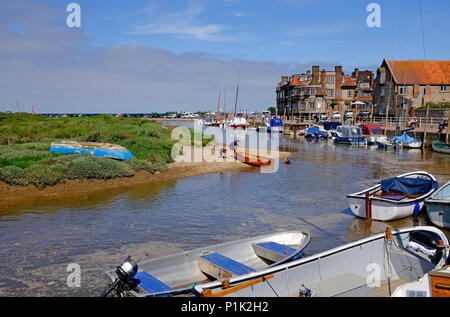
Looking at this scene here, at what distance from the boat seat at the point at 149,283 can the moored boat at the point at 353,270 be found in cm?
153

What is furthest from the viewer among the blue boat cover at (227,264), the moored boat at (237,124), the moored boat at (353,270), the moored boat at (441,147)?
the moored boat at (237,124)

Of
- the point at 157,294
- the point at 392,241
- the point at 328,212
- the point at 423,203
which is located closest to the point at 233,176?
the point at 328,212

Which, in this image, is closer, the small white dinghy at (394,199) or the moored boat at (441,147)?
the small white dinghy at (394,199)

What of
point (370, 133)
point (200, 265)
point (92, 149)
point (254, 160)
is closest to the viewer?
point (200, 265)

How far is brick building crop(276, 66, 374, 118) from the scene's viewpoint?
91.0 meters

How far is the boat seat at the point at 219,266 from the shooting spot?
383 inches

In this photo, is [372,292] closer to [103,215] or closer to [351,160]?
[103,215]

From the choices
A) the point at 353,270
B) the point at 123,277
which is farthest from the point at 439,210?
the point at 123,277

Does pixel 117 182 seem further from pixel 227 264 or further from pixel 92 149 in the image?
pixel 227 264

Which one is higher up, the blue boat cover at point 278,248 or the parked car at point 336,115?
the parked car at point 336,115

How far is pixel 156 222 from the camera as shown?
1706cm

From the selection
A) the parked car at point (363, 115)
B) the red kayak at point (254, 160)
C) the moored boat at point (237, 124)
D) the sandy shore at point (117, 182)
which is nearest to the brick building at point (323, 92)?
the parked car at point (363, 115)

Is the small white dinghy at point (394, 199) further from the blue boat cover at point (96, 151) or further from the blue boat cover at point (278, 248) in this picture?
the blue boat cover at point (96, 151)

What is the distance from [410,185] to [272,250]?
10107 millimetres
